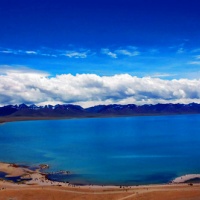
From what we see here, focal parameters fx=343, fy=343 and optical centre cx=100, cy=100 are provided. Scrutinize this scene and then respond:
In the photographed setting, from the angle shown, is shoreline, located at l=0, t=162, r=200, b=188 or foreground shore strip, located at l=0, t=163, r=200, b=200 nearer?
foreground shore strip, located at l=0, t=163, r=200, b=200

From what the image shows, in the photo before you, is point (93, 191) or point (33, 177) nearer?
point (93, 191)

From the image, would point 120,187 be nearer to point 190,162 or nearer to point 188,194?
point 188,194

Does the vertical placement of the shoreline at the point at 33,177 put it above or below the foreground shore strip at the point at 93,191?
above

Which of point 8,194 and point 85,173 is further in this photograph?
point 85,173

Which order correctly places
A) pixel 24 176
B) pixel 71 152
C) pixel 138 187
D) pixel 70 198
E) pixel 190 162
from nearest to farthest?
1. pixel 70 198
2. pixel 138 187
3. pixel 24 176
4. pixel 190 162
5. pixel 71 152

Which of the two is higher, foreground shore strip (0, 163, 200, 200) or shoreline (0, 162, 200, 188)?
shoreline (0, 162, 200, 188)

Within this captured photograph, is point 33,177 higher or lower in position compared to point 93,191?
higher

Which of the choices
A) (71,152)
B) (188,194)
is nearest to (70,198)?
(188,194)

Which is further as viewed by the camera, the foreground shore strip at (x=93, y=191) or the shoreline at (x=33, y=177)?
the shoreline at (x=33, y=177)
